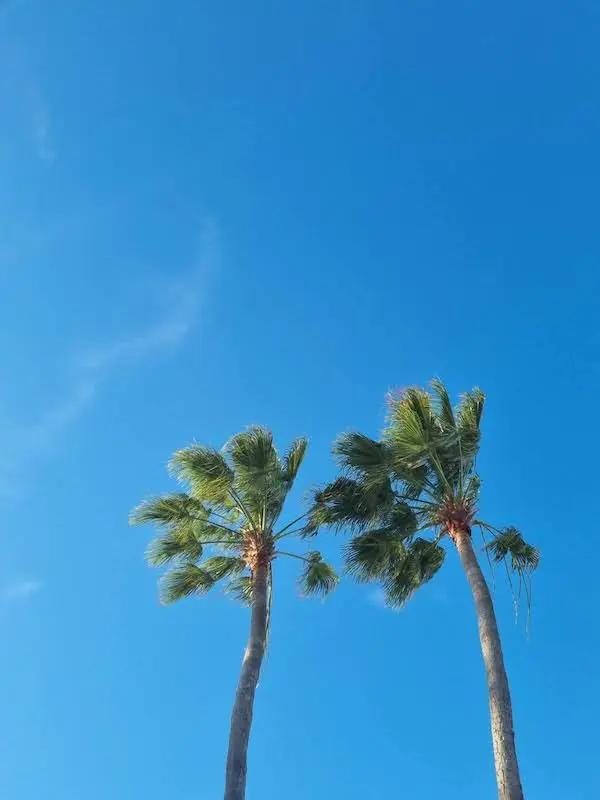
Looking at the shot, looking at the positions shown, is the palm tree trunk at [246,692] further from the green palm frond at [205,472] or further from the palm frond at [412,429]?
the palm frond at [412,429]

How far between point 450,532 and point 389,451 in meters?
2.33

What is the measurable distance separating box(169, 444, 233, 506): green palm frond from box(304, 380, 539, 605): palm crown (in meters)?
2.25

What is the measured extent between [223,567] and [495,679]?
303 inches

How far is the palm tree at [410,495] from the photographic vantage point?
64.9ft

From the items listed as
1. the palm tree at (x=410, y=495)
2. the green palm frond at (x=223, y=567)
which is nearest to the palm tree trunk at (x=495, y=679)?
the palm tree at (x=410, y=495)

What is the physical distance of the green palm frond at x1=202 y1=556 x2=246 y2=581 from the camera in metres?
21.3

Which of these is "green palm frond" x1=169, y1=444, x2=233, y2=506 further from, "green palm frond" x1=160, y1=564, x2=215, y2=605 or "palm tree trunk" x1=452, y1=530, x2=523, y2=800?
"palm tree trunk" x1=452, y1=530, x2=523, y2=800

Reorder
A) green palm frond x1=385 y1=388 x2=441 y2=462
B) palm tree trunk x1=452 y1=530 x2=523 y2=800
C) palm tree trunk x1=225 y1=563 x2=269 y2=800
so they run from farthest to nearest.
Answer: green palm frond x1=385 y1=388 x2=441 y2=462, palm tree trunk x1=225 y1=563 x2=269 y2=800, palm tree trunk x1=452 y1=530 x2=523 y2=800

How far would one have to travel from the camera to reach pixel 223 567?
21.4m

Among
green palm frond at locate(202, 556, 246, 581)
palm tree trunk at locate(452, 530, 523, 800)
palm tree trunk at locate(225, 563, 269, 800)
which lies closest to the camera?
palm tree trunk at locate(452, 530, 523, 800)

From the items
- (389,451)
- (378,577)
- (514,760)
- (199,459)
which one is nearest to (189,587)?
(199,459)

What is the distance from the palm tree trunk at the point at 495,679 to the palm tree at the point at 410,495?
505mm

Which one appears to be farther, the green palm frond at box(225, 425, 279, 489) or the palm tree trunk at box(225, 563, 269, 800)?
the green palm frond at box(225, 425, 279, 489)

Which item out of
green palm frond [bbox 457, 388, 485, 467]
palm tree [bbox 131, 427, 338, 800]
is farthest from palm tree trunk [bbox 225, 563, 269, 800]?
green palm frond [bbox 457, 388, 485, 467]
